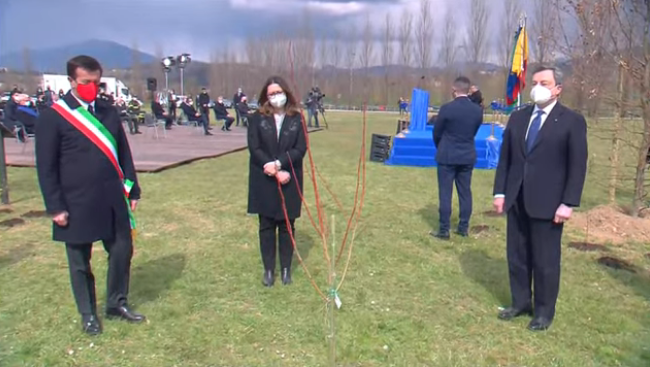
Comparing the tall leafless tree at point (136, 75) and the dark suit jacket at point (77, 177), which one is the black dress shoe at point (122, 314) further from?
the tall leafless tree at point (136, 75)

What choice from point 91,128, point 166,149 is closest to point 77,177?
point 91,128

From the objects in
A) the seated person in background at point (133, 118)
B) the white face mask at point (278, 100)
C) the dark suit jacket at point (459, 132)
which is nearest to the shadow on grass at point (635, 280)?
the dark suit jacket at point (459, 132)

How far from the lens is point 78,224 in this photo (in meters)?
3.49

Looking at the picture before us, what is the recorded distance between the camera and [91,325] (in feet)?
12.1

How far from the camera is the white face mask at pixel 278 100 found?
4.29 metres

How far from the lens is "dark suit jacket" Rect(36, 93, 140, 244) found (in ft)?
11.1

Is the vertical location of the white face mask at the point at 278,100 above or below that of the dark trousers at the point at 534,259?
above

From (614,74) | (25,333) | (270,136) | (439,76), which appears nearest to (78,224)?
(25,333)

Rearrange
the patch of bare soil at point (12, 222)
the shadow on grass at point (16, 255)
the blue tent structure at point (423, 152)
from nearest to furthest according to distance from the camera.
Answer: the shadow on grass at point (16, 255), the patch of bare soil at point (12, 222), the blue tent structure at point (423, 152)

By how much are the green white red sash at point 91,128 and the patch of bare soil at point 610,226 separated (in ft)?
17.2

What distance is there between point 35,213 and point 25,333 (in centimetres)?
387

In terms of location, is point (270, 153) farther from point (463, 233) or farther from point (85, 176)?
point (463, 233)

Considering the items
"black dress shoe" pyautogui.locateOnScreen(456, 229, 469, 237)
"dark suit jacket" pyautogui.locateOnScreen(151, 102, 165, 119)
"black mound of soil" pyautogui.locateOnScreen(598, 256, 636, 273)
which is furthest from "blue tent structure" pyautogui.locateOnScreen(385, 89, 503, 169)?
"dark suit jacket" pyautogui.locateOnScreen(151, 102, 165, 119)

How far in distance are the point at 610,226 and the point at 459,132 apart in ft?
7.92
